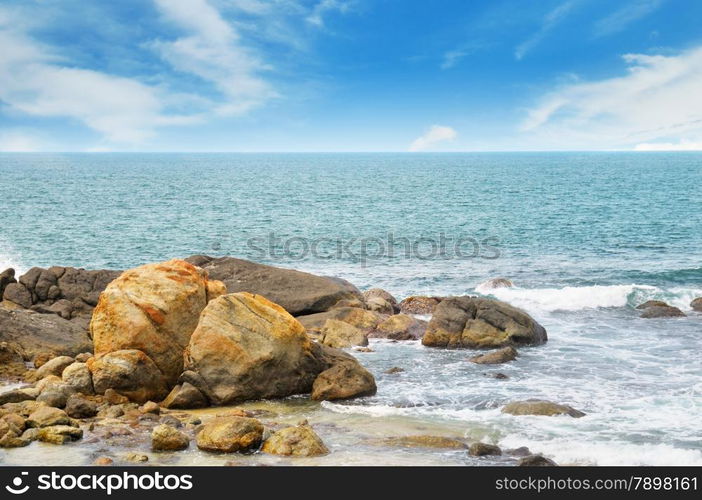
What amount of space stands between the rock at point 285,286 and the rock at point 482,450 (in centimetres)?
1597

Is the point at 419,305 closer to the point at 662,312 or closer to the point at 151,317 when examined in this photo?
the point at 662,312

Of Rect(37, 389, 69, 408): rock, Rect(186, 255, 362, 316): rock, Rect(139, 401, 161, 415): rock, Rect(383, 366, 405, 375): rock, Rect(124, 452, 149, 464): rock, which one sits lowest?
Rect(383, 366, 405, 375): rock

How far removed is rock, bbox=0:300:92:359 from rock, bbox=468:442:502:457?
14.4 m

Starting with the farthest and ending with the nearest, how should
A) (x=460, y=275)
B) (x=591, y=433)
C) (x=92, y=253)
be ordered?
(x=92, y=253) → (x=460, y=275) → (x=591, y=433)

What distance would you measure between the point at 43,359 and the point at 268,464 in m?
11.7

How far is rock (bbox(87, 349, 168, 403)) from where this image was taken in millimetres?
20078

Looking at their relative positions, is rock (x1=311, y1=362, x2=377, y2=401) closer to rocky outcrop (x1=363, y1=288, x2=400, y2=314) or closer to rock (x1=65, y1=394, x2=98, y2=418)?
rock (x1=65, y1=394, x2=98, y2=418)

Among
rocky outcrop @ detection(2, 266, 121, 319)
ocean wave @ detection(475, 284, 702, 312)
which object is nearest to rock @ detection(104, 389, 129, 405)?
rocky outcrop @ detection(2, 266, 121, 319)

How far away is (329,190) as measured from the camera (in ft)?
417

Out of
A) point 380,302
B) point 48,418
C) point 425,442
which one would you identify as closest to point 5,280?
point 48,418

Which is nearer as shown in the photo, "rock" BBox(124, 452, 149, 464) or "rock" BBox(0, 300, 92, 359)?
"rock" BBox(124, 452, 149, 464)

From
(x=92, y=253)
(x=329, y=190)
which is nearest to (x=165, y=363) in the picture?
(x=92, y=253)

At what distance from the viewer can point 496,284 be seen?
39.9 meters

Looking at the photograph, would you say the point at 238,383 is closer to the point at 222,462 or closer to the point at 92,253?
the point at 222,462
